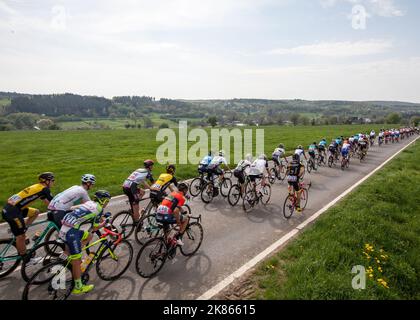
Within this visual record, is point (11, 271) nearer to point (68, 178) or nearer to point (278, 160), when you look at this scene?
point (68, 178)

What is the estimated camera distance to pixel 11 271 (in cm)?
635

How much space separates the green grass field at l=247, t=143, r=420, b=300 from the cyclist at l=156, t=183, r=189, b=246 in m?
2.14

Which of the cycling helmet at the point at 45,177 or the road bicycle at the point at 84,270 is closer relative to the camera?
the road bicycle at the point at 84,270

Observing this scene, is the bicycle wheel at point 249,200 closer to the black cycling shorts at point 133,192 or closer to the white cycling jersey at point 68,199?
the black cycling shorts at point 133,192

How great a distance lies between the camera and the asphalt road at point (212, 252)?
5.82 meters

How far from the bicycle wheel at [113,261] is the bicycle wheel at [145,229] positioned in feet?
3.07

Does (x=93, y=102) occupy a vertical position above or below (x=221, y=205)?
above

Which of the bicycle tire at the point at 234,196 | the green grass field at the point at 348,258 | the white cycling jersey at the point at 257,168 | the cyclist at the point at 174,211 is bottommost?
the green grass field at the point at 348,258

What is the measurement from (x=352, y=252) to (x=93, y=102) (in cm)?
15450

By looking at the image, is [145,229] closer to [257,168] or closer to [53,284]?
[53,284]

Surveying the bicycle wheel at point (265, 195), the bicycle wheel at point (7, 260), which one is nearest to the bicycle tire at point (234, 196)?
the bicycle wheel at point (265, 195)

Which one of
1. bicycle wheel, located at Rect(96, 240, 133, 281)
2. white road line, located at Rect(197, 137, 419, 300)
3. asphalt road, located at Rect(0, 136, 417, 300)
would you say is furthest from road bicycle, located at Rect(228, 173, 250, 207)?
bicycle wheel, located at Rect(96, 240, 133, 281)

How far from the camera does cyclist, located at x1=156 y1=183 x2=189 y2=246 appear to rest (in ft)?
22.4
